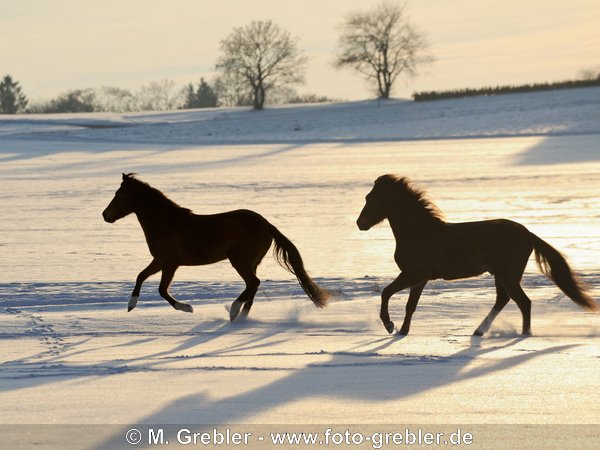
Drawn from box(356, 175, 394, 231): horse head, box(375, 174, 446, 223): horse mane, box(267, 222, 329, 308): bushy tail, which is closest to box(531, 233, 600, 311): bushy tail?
box(375, 174, 446, 223): horse mane

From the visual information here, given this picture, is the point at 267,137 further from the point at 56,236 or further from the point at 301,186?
the point at 56,236

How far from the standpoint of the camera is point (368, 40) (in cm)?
7888

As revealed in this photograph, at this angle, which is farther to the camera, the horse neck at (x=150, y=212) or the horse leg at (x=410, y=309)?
the horse neck at (x=150, y=212)

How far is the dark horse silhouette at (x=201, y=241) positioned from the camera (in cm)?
894

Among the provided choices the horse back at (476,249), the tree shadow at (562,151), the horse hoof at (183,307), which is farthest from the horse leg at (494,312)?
the tree shadow at (562,151)

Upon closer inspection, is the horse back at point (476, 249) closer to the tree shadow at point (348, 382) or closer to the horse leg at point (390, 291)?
the horse leg at point (390, 291)

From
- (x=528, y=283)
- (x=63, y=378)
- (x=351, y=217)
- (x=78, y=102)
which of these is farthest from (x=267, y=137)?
(x=78, y=102)

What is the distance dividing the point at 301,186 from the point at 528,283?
45.1ft

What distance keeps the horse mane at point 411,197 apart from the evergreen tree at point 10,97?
90994 millimetres

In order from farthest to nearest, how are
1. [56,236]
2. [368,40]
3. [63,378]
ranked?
[368,40], [56,236], [63,378]

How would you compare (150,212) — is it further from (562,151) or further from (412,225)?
(562,151)

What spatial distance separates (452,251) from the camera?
26.5ft

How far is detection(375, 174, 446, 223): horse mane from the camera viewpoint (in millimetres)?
8305

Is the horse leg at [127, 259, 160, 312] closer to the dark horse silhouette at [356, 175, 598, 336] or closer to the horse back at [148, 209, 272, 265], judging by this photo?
the horse back at [148, 209, 272, 265]
